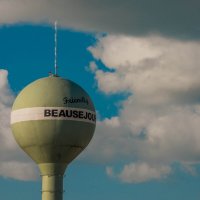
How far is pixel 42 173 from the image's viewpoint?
48.1 meters

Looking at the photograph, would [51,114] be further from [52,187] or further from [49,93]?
[52,187]

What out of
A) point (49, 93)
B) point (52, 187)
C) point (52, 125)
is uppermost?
point (49, 93)

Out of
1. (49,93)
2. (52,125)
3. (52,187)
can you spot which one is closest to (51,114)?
(52,125)

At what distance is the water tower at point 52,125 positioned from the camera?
4575 centimetres

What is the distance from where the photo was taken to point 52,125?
45.7 m

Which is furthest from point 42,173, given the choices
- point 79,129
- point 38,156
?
point 79,129

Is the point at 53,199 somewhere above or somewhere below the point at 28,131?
below

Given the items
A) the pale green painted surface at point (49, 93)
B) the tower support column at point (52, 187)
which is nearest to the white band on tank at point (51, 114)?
the pale green painted surface at point (49, 93)

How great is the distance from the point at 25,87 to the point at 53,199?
386 inches

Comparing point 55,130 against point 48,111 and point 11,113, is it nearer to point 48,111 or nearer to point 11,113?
point 48,111

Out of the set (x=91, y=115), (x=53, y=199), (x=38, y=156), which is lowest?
(x=53, y=199)

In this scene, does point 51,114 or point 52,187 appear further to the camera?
point 52,187

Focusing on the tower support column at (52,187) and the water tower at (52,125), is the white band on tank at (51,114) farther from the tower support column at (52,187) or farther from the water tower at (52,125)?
the tower support column at (52,187)

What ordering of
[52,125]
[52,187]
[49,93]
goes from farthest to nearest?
[52,187], [49,93], [52,125]
